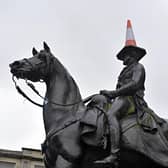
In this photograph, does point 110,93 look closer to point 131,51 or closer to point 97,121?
point 97,121

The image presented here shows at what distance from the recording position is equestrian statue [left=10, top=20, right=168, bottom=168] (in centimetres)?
834

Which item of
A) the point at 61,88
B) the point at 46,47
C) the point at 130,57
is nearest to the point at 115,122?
the point at 61,88

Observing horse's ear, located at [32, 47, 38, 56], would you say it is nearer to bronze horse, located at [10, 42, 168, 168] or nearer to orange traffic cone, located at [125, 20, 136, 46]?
bronze horse, located at [10, 42, 168, 168]

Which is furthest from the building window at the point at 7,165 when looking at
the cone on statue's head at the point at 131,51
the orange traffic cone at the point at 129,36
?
the cone on statue's head at the point at 131,51

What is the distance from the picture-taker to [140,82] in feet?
29.3

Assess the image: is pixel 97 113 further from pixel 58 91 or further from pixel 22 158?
pixel 22 158

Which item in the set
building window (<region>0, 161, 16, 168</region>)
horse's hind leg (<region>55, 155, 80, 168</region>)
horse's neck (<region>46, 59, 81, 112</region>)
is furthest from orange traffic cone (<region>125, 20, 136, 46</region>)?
building window (<region>0, 161, 16, 168</region>)

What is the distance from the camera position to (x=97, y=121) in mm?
8484

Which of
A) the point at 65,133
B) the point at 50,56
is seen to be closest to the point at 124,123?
the point at 65,133

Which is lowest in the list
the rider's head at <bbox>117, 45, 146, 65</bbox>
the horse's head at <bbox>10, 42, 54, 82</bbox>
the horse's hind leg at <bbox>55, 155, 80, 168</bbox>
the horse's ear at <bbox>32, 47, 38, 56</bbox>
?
the horse's hind leg at <bbox>55, 155, 80, 168</bbox>

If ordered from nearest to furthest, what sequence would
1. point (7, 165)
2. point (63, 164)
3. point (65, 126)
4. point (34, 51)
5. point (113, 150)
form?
point (113, 150), point (63, 164), point (65, 126), point (34, 51), point (7, 165)

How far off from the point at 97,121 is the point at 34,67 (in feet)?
5.50

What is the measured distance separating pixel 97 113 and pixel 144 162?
3.92ft

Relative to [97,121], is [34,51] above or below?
above
